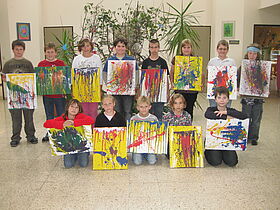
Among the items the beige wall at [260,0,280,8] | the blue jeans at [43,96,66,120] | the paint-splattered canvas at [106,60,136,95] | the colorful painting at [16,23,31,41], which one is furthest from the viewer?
the colorful painting at [16,23,31,41]

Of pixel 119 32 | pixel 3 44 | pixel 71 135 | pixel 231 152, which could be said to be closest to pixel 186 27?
pixel 119 32

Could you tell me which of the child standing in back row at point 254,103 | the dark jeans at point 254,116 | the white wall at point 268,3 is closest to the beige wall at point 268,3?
the white wall at point 268,3

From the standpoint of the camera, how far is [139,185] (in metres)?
2.71

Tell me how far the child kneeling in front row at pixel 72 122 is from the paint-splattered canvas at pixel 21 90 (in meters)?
0.74

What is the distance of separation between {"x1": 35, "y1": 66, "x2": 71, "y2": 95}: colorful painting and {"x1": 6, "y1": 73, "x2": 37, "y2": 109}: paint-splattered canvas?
11 centimetres

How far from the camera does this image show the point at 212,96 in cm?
361

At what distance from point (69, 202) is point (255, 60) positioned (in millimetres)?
2677

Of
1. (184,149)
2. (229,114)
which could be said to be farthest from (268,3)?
(184,149)

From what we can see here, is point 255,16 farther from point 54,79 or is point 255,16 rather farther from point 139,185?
point 139,185

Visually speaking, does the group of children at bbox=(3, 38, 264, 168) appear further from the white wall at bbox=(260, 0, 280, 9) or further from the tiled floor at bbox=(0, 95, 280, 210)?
the white wall at bbox=(260, 0, 280, 9)

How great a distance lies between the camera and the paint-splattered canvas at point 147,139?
307 cm

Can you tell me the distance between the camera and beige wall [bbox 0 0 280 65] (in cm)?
748

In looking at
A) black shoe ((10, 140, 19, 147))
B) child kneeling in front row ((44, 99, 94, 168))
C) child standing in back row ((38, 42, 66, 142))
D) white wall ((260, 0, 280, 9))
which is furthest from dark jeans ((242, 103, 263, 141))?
white wall ((260, 0, 280, 9))

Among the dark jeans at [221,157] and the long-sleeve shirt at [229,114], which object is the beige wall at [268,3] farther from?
the dark jeans at [221,157]
